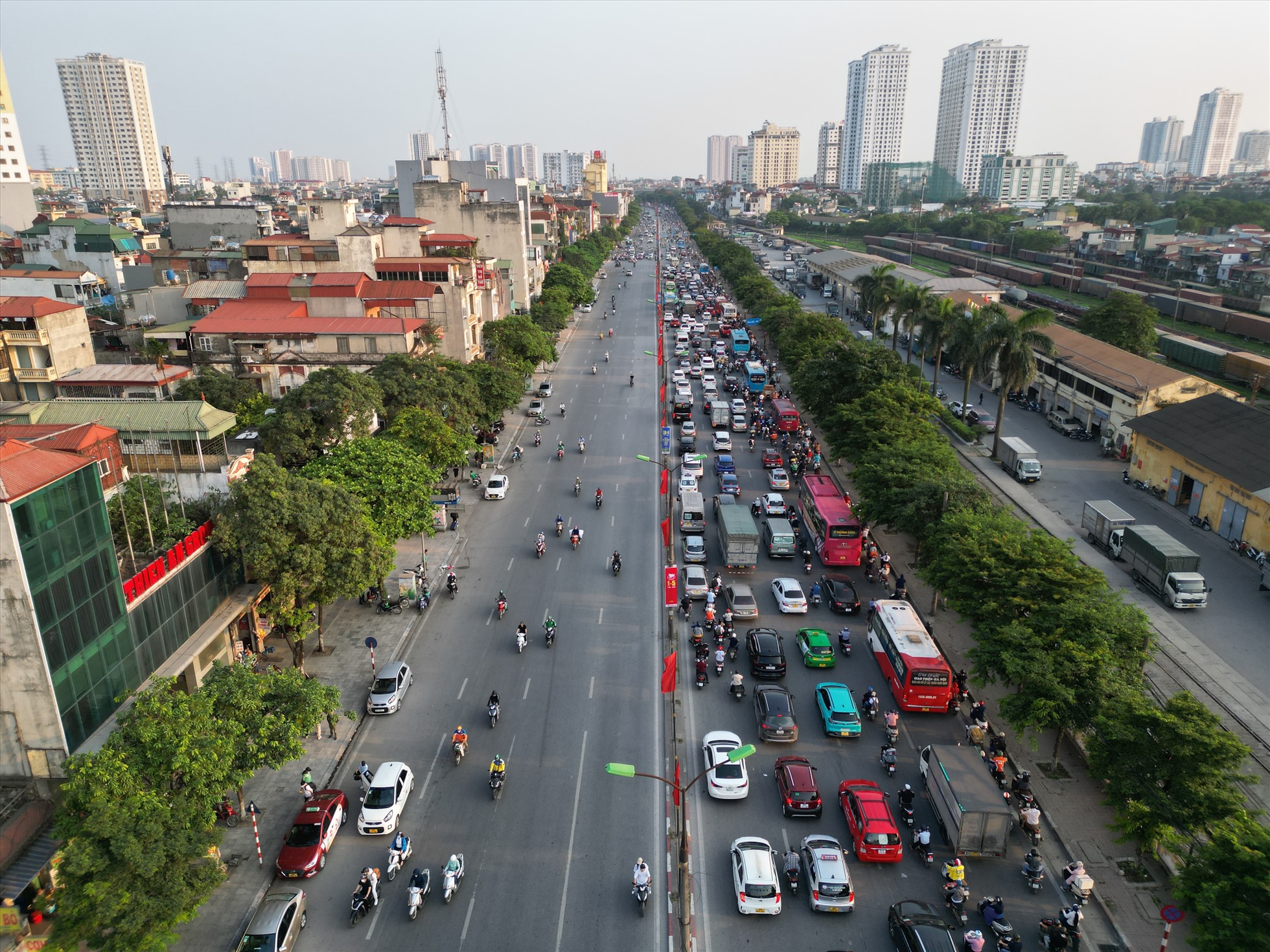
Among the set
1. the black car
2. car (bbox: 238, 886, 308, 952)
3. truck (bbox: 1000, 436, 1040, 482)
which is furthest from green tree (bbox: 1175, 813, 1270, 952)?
truck (bbox: 1000, 436, 1040, 482)

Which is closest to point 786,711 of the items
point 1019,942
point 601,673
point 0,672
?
point 601,673

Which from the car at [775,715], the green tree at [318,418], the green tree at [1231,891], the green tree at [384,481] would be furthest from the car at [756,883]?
the green tree at [318,418]

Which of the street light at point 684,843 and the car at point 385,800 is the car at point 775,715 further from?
the car at point 385,800

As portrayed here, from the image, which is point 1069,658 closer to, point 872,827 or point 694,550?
point 872,827

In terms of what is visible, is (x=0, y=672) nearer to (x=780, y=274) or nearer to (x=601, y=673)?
(x=601, y=673)

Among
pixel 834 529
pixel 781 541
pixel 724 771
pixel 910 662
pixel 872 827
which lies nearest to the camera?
pixel 872 827

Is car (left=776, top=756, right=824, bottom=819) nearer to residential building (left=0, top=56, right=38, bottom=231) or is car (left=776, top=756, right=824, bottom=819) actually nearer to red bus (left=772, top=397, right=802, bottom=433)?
red bus (left=772, top=397, right=802, bottom=433)

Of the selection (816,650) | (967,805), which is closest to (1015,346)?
(816,650)
